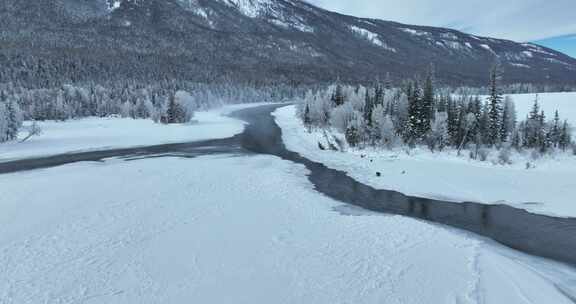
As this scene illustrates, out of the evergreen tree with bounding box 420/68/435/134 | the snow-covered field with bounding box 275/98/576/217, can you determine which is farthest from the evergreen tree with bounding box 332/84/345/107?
the snow-covered field with bounding box 275/98/576/217

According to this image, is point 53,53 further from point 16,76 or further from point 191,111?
point 191,111

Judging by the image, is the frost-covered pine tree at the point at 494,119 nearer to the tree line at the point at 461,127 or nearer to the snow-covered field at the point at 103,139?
the tree line at the point at 461,127

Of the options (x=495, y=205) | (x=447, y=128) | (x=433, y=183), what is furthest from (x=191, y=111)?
(x=495, y=205)

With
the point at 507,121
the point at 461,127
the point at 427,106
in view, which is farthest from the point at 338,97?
the point at 507,121

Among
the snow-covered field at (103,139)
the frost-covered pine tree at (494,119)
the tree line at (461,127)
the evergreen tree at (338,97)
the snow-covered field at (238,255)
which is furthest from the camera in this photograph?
the evergreen tree at (338,97)

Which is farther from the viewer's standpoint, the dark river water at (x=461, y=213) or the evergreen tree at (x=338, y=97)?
the evergreen tree at (x=338, y=97)

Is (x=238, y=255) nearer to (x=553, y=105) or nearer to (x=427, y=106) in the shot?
(x=427, y=106)

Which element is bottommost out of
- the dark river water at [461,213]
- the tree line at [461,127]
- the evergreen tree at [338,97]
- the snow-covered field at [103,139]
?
the dark river water at [461,213]

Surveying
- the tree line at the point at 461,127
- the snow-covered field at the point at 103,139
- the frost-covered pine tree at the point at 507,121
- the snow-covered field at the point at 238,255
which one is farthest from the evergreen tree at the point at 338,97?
the snow-covered field at the point at 238,255
